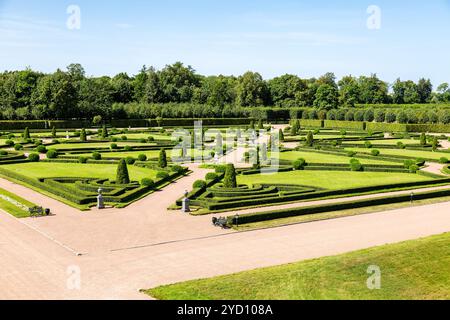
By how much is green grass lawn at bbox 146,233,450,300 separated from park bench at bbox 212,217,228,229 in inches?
228

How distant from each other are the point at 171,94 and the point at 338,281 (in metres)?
102

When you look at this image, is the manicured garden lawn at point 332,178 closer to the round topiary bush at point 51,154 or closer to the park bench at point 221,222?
the park bench at point 221,222

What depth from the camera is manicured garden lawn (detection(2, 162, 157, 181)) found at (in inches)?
1405

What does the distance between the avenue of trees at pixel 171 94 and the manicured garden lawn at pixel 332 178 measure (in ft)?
186

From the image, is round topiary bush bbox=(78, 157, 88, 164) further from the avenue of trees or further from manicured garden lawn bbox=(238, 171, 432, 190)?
the avenue of trees

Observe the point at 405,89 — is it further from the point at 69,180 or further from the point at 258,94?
the point at 69,180

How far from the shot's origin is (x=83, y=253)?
61.2 ft

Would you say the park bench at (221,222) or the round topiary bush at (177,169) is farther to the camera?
the round topiary bush at (177,169)

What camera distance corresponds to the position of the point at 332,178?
35.8 m

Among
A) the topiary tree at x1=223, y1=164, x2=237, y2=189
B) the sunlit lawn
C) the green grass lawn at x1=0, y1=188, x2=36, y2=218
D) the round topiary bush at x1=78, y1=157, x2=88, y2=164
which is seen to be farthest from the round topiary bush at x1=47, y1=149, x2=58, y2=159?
the topiary tree at x1=223, y1=164, x2=237, y2=189

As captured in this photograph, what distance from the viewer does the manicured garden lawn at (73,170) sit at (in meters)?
35.7

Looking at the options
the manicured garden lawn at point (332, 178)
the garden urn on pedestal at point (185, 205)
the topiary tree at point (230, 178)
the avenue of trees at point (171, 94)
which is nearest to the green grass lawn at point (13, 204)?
the garden urn on pedestal at point (185, 205)

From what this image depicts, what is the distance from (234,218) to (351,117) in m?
77.5

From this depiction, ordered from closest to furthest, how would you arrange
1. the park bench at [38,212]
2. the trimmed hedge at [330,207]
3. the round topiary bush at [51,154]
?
the trimmed hedge at [330,207], the park bench at [38,212], the round topiary bush at [51,154]
